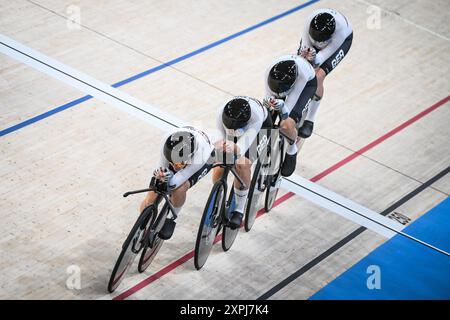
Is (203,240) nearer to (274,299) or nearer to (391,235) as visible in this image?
(274,299)

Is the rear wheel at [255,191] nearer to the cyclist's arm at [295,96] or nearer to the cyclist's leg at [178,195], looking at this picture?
the cyclist's arm at [295,96]

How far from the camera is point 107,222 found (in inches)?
270

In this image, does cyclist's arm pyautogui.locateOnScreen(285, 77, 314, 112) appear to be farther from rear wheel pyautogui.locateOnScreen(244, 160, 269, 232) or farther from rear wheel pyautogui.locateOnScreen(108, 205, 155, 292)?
rear wheel pyautogui.locateOnScreen(108, 205, 155, 292)

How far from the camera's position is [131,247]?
5887 mm

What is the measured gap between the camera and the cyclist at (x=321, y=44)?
7.49m

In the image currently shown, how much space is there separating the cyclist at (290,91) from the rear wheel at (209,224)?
2.90ft

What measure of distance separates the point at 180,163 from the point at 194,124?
2.45m

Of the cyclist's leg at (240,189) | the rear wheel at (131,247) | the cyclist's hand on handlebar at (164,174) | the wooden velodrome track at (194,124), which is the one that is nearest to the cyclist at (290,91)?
the cyclist's leg at (240,189)

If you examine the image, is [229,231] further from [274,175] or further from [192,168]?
[192,168]

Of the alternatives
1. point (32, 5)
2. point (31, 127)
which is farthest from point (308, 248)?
point (32, 5)

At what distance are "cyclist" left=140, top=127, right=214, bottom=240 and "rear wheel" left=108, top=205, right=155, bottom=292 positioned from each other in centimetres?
11

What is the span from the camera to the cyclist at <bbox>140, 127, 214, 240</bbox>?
5762 millimetres

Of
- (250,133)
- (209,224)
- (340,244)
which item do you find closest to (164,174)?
(209,224)

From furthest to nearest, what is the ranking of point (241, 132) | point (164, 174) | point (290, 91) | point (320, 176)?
point (320, 176) < point (290, 91) < point (241, 132) < point (164, 174)
